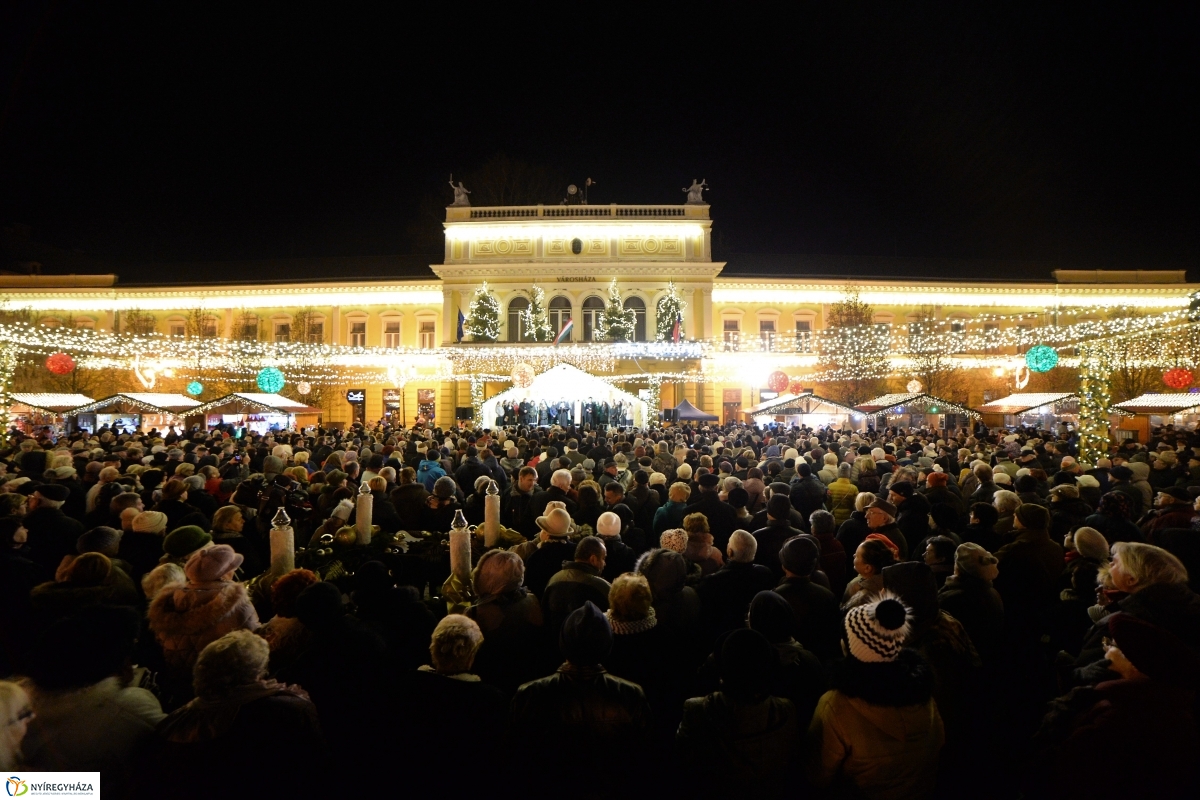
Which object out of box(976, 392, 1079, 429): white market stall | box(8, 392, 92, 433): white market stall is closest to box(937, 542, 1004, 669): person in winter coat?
box(976, 392, 1079, 429): white market stall

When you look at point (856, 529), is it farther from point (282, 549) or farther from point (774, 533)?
point (282, 549)

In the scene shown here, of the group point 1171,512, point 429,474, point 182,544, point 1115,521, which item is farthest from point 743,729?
point 429,474

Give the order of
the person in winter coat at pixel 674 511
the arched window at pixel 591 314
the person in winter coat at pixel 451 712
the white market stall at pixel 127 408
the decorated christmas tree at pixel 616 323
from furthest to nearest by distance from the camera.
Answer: the arched window at pixel 591 314, the decorated christmas tree at pixel 616 323, the white market stall at pixel 127 408, the person in winter coat at pixel 674 511, the person in winter coat at pixel 451 712

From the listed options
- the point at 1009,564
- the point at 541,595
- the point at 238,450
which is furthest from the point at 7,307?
the point at 1009,564

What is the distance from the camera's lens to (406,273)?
3872 centimetres

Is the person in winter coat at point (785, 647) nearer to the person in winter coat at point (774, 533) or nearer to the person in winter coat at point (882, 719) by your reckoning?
the person in winter coat at point (882, 719)

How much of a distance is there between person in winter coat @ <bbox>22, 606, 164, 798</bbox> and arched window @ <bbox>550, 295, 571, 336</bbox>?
33.6 meters

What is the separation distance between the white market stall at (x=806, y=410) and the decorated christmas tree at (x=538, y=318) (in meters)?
11.1

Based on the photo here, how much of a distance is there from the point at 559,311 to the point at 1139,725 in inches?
1348

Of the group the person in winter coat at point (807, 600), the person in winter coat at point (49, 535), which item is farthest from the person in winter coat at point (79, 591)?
the person in winter coat at point (807, 600)

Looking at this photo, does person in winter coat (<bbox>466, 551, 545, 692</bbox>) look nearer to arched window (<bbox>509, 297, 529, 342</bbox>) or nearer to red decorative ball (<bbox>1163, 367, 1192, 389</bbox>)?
red decorative ball (<bbox>1163, 367, 1192, 389</bbox>)

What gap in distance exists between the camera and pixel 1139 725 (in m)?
2.41

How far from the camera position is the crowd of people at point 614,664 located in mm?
2402

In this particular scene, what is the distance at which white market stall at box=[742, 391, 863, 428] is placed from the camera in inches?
894
